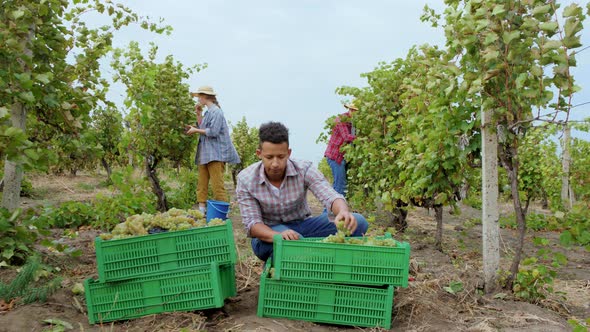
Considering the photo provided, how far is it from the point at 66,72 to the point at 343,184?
205 inches

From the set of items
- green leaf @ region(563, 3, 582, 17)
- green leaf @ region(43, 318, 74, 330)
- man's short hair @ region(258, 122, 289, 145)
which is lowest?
green leaf @ region(43, 318, 74, 330)

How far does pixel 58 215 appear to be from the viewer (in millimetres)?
6812

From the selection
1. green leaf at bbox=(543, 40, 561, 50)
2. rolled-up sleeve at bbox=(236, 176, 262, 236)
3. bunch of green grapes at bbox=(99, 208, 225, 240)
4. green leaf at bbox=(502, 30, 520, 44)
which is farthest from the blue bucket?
green leaf at bbox=(543, 40, 561, 50)

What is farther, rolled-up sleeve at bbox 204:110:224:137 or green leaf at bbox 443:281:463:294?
rolled-up sleeve at bbox 204:110:224:137

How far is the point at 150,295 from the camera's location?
Answer: 3.20m

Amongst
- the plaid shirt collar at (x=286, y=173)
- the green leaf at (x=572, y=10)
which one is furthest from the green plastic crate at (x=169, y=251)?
the green leaf at (x=572, y=10)

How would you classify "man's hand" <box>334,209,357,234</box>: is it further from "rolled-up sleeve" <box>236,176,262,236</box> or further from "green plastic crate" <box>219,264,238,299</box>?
"green plastic crate" <box>219,264,238,299</box>

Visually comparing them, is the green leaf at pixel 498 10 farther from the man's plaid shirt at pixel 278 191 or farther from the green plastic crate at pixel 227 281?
the green plastic crate at pixel 227 281

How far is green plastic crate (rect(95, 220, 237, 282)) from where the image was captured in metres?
3.19

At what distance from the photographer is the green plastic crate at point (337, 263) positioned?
3.11 metres

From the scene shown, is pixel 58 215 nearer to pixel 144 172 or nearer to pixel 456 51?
pixel 144 172

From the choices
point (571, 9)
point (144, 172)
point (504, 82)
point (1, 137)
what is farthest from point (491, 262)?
point (144, 172)

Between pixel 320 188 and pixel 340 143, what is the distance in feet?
16.2

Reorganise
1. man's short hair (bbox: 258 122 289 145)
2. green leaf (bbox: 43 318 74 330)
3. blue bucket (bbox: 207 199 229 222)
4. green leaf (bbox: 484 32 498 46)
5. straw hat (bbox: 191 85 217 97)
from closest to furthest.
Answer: green leaf (bbox: 43 318 74 330)
green leaf (bbox: 484 32 498 46)
man's short hair (bbox: 258 122 289 145)
blue bucket (bbox: 207 199 229 222)
straw hat (bbox: 191 85 217 97)
